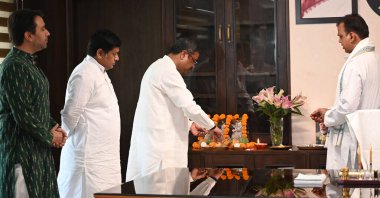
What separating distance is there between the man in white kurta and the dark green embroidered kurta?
1.97 ft

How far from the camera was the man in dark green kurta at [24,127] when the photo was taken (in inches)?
131

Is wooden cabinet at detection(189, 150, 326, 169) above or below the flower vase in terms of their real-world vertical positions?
below

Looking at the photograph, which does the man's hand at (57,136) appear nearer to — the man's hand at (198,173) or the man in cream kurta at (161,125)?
the man's hand at (198,173)

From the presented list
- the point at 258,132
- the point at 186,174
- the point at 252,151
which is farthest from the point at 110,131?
the point at 258,132

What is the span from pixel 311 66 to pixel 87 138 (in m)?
2.21

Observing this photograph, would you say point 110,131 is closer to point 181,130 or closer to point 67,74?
point 181,130

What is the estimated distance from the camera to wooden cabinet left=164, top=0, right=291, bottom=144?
5.59m

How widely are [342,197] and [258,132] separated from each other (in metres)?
2.96

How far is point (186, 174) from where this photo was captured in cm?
344

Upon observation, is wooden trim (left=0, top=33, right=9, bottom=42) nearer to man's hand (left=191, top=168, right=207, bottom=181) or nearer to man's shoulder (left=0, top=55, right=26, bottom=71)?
man's shoulder (left=0, top=55, right=26, bottom=71)

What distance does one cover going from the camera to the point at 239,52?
18.7 ft

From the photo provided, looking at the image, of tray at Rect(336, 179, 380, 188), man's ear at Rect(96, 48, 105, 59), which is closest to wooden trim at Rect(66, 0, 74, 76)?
man's ear at Rect(96, 48, 105, 59)

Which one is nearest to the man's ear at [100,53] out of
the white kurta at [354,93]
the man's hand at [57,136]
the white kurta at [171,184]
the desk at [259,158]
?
the man's hand at [57,136]

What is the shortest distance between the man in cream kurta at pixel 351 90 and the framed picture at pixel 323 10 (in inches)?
26.3
